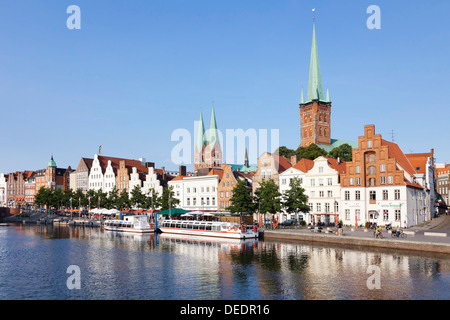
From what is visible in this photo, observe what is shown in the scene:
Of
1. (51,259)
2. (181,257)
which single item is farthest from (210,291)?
(51,259)

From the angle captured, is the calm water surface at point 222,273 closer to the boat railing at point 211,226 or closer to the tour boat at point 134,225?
the boat railing at point 211,226

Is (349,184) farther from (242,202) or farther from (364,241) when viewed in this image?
(364,241)

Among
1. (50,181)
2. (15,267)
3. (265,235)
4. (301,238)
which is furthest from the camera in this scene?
(50,181)

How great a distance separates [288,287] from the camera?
35.4 metres

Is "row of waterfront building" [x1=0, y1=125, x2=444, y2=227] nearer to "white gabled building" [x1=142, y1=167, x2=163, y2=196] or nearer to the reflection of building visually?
the reflection of building

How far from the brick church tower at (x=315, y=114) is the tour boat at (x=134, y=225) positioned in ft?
353

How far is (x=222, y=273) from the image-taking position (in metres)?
42.0

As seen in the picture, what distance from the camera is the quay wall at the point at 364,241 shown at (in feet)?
165

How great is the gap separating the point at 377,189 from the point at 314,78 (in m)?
115

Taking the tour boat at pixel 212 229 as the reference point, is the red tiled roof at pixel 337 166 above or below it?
above

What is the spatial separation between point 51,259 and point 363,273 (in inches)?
1429

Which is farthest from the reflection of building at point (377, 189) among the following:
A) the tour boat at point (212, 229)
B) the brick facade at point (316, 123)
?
the brick facade at point (316, 123)

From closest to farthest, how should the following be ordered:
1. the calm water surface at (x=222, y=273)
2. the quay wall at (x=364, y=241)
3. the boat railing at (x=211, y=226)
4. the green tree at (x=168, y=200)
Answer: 1. the calm water surface at (x=222, y=273)
2. the quay wall at (x=364, y=241)
3. the boat railing at (x=211, y=226)
4. the green tree at (x=168, y=200)

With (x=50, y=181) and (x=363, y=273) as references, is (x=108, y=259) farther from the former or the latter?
(x=50, y=181)
